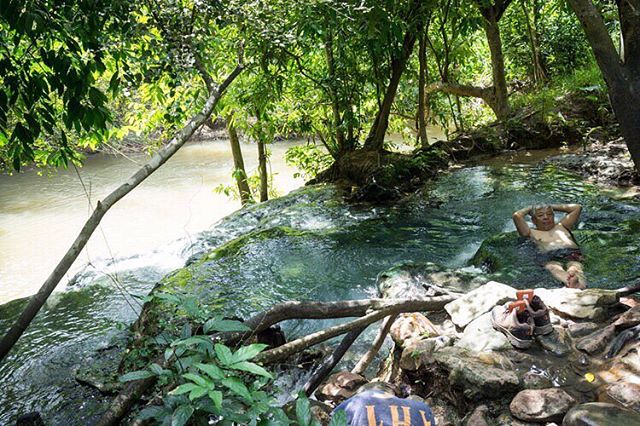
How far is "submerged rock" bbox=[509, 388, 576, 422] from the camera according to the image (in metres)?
2.53

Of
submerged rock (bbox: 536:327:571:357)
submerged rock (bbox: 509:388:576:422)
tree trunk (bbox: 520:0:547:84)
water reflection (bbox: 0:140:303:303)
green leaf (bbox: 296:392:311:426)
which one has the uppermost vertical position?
tree trunk (bbox: 520:0:547:84)

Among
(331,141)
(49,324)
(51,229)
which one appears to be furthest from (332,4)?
(51,229)

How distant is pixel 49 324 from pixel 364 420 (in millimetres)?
4729

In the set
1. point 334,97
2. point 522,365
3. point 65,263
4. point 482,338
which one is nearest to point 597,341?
point 522,365

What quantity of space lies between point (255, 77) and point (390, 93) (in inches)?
109

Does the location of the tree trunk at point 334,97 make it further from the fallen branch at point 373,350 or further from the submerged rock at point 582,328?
the submerged rock at point 582,328

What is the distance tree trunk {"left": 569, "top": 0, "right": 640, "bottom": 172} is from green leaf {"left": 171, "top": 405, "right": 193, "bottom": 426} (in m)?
3.60

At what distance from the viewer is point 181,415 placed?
175cm

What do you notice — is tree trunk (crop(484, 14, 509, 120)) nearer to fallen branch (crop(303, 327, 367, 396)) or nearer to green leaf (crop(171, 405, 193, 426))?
fallen branch (crop(303, 327, 367, 396))

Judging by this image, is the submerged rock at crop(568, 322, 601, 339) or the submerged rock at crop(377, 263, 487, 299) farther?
the submerged rock at crop(377, 263, 487, 299)

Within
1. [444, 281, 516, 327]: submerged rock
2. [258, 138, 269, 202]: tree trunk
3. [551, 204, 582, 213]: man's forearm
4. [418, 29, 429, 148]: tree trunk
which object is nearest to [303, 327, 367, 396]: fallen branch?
[444, 281, 516, 327]: submerged rock

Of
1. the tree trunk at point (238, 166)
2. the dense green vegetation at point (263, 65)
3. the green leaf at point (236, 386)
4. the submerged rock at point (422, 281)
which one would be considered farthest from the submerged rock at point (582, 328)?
the tree trunk at point (238, 166)

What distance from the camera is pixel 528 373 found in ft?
9.59

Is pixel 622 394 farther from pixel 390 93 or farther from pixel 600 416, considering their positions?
pixel 390 93
